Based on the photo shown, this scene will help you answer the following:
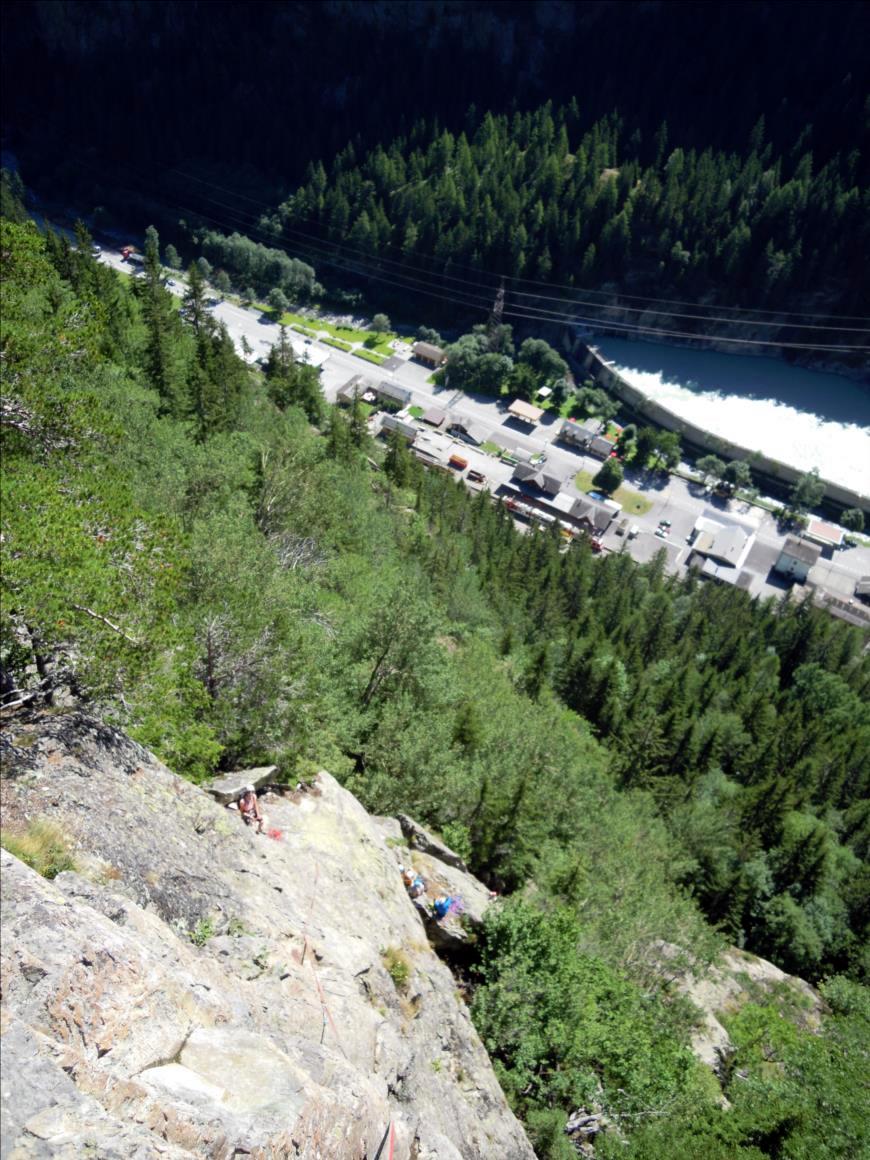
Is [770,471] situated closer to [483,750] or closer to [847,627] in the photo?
[847,627]

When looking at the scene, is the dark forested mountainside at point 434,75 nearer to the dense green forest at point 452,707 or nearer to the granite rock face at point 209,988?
the dense green forest at point 452,707

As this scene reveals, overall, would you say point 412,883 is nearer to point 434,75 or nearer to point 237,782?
point 237,782

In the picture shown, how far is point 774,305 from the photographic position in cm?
16175

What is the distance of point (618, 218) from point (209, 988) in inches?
6799

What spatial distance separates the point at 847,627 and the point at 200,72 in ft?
676

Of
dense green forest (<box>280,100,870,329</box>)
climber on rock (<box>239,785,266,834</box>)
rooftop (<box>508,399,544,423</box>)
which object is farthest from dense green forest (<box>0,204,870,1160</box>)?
dense green forest (<box>280,100,870,329</box>)

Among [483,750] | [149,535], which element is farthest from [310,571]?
[149,535]

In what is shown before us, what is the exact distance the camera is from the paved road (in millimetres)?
130250

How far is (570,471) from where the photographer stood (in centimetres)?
14050

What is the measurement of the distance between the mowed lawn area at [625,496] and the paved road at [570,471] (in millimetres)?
1149

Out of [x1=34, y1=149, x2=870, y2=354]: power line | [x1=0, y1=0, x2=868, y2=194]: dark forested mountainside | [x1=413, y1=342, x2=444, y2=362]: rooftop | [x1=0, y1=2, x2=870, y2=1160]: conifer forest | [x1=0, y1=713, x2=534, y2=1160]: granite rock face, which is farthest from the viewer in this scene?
[x1=0, y1=0, x2=868, y2=194]: dark forested mountainside

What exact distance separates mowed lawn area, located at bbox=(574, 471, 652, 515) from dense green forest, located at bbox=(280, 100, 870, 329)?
48891mm

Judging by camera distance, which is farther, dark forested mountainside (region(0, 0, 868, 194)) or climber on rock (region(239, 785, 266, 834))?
dark forested mountainside (region(0, 0, 868, 194))

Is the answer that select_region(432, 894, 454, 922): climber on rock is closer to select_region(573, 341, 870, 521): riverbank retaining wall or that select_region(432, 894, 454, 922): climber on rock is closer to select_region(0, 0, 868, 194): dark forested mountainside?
select_region(573, 341, 870, 521): riverbank retaining wall
